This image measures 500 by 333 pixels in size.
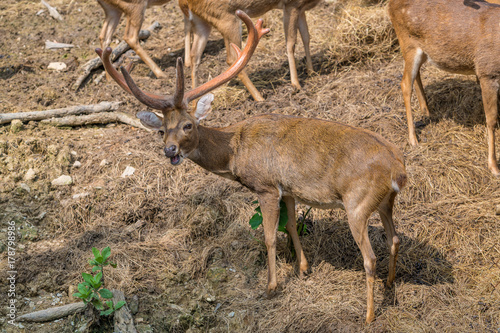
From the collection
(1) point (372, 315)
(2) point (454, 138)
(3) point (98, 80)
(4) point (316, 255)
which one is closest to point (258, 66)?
(3) point (98, 80)

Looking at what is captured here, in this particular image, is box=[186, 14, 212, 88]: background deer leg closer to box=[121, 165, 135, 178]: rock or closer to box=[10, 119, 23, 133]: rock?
box=[121, 165, 135, 178]: rock

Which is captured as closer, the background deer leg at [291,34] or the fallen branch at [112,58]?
the background deer leg at [291,34]

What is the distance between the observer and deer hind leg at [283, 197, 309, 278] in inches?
228

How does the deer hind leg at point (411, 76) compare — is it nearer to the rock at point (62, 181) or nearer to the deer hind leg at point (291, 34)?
the deer hind leg at point (291, 34)

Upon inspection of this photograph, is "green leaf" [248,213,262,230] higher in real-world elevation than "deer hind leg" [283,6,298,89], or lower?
lower

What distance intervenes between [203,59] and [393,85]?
338cm

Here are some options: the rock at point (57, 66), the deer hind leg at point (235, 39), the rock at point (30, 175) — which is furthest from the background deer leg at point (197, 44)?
the rock at point (30, 175)

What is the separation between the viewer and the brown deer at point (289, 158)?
16.1 feet

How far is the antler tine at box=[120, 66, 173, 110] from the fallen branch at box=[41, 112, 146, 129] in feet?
10.1

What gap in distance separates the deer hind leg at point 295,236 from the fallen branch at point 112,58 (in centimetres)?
498

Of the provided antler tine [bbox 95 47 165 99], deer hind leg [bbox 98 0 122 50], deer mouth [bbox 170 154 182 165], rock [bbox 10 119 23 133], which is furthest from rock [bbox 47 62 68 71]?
deer mouth [bbox 170 154 182 165]

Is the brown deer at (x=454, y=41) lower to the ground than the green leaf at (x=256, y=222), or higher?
higher

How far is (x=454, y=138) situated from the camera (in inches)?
284

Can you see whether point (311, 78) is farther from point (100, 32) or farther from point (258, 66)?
point (100, 32)
